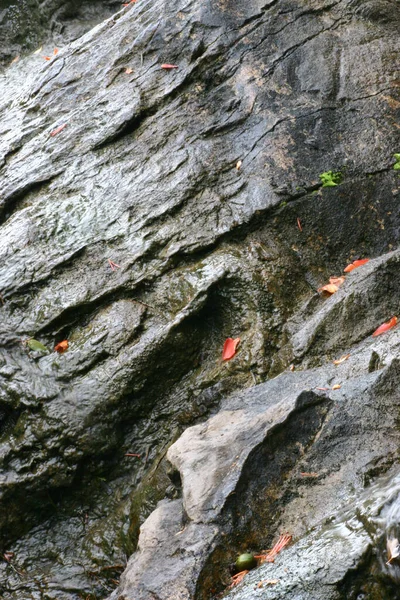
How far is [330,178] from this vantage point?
5270 millimetres

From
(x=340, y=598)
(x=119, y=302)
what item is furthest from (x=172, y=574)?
(x=119, y=302)

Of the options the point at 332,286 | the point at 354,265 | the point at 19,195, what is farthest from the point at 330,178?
the point at 19,195

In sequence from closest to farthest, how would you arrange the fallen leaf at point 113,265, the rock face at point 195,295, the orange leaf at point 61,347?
the rock face at point 195,295, the orange leaf at point 61,347, the fallen leaf at point 113,265

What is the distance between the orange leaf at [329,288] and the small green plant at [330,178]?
889mm

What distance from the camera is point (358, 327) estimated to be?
4449mm

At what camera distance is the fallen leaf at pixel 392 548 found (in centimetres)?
235

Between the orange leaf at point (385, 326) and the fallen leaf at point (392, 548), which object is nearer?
the fallen leaf at point (392, 548)

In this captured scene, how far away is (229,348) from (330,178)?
1691 millimetres

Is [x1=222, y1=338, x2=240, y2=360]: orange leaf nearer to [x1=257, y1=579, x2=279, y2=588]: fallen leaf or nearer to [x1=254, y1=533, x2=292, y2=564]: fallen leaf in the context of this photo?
[x1=254, y1=533, x2=292, y2=564]: fallen leaf

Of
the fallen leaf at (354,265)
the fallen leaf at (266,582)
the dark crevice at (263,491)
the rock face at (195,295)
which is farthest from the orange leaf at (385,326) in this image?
the fallen leaf at (266,582)

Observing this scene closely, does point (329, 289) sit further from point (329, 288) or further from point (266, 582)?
point (266, 582)

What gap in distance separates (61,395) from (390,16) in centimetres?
466

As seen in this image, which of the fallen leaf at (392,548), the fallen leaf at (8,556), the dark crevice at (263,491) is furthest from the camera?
the fallen leaf at (8,556)

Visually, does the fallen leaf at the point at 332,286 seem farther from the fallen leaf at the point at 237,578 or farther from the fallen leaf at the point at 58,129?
the fallen leaf at the point at 58,129
